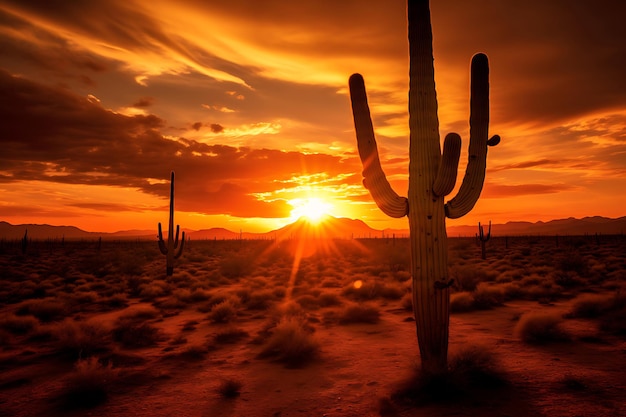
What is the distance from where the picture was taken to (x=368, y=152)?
774cm

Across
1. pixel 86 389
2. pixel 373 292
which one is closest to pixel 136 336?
pixel 86 389

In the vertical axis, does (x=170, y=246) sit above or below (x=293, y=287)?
above

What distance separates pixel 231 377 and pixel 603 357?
7687 millimetres

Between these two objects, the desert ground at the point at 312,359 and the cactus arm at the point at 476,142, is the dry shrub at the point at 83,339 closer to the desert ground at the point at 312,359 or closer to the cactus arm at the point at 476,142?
the desert ground at the point at 312,359

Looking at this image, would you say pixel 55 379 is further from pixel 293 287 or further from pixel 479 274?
pixel 479 274

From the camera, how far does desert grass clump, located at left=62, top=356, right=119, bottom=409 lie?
6.38m

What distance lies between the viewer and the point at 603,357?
25.6ft

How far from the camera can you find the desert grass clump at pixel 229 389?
6677mm

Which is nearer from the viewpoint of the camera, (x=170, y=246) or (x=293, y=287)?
(x=293, y=287)

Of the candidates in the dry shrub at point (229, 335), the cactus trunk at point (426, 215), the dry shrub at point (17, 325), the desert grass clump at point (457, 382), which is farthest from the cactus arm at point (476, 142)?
the dry shrub at point (17, 325)

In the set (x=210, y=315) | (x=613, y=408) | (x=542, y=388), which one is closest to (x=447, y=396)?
(x=542, y=388)

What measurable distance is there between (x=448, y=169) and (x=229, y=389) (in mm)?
5527

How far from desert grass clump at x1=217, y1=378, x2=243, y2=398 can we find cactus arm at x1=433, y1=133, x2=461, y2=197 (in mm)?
5011

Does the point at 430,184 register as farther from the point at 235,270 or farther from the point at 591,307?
the point at 235,270
